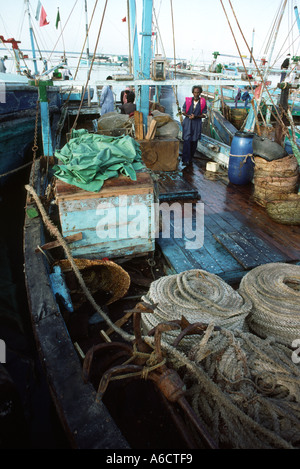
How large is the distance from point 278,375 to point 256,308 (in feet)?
2.67

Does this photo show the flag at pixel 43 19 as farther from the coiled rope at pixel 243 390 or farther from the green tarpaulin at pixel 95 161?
the coiled rope at pixel 243 390

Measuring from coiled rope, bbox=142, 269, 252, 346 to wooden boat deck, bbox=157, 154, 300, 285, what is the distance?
2.56 ft

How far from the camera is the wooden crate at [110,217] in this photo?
3.42m

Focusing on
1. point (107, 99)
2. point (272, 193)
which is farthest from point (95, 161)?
point (107, 99)

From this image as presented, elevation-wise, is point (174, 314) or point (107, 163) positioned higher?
point (107, 163)

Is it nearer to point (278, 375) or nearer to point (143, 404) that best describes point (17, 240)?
point (143, 404)

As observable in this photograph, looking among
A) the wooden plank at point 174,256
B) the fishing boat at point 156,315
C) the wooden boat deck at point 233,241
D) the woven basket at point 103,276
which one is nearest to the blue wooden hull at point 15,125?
the fishing boat at point 156,315

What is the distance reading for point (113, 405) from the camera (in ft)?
7.70

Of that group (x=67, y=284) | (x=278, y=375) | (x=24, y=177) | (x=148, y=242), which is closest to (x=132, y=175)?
(x=148, y=242)

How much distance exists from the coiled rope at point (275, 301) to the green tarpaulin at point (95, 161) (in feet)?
6.34

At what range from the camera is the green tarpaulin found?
3.43 meters

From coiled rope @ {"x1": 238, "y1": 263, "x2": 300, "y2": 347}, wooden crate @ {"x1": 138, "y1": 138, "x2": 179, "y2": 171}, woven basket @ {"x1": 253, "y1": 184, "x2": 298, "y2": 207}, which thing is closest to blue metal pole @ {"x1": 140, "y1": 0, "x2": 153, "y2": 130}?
wooden crate @ {"x1": 138, "y1": 138, "x2": 179, "y2": 171}

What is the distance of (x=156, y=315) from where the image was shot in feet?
8.52

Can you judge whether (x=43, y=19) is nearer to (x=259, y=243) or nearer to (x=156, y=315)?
(x=259, y=243)
